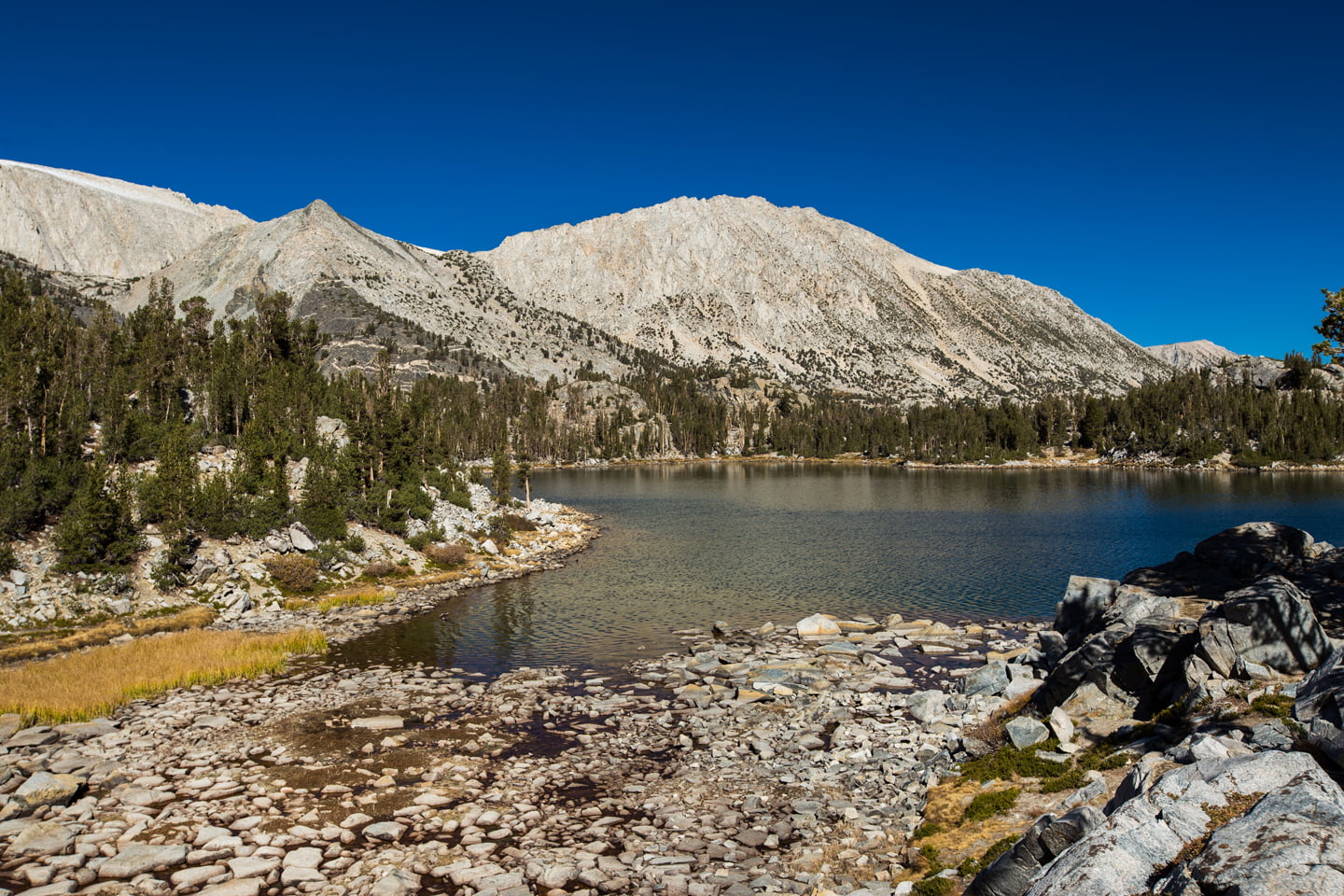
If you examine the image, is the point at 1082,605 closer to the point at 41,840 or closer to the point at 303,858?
the point at 303,858

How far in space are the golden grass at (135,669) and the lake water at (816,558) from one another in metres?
3.26

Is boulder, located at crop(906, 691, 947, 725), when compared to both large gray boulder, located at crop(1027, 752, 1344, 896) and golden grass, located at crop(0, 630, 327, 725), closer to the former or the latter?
large gray boulder, located at crop(1027, 752, 1344, 896)

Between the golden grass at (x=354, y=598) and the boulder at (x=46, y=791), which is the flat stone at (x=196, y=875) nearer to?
the boulder at (x=46, y=791)

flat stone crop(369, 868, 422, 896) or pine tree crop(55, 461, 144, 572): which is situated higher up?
→ pine tree crop(55, 461, 144, 572)

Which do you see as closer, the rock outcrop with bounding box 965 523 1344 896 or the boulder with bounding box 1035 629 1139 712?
the rock outcrop with bounding box 965 523 1344 896

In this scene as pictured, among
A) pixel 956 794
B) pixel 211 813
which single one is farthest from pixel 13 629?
pixel 956 794

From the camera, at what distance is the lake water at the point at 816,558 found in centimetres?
3638

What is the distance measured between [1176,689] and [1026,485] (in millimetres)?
131358

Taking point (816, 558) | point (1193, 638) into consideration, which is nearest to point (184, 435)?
point (816, 558)

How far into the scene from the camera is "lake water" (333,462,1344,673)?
119ft

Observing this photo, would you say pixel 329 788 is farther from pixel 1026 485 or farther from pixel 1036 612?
pixel 1026 485

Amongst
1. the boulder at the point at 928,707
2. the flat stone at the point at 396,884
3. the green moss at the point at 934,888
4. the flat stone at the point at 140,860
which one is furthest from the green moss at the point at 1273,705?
the flat stone at the point at 140,860

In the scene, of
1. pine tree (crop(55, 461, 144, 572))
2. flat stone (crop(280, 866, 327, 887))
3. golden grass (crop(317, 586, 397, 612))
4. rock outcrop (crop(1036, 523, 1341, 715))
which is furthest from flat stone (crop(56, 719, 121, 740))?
rock outcrop (crop(1036, 523, 1341, 715))

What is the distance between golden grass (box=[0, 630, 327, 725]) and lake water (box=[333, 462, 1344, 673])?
10.7 feet
